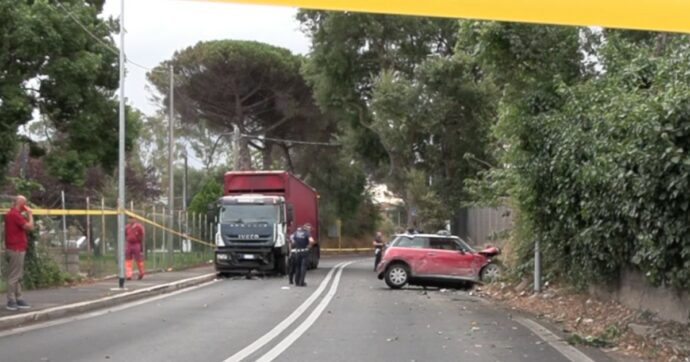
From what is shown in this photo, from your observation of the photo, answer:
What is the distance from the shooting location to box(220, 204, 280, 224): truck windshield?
31.5m

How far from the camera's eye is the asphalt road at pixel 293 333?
11.5 m

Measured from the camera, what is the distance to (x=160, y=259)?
110 feet

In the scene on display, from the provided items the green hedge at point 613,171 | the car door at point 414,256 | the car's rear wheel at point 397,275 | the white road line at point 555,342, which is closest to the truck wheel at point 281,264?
the car's rear wheel at point 397,275

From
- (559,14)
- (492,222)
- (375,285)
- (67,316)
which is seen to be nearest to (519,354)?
(559,14)

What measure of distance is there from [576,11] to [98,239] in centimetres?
2204

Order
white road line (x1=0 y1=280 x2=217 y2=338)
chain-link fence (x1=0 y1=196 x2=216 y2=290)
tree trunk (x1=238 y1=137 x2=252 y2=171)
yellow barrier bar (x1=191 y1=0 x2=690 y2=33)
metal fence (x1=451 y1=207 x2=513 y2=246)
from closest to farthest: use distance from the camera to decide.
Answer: yellow barrier bar (x1=191 y1=0 x2=690 y2=33)
white road line (x1=0 y1=280 x2=217 y2=338)
chain-link fence (x1=0 y1=196 x2=216 y2=290)
metal fence (x1=451 y1=207 x2=513 y2=246)
tree trunk (x1=238 y1=137 x2=252 y2=171)

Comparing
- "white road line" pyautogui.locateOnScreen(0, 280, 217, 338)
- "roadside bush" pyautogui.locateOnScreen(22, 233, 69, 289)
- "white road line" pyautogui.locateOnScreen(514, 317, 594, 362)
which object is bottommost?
"white road line" pyautogui.locateOnScreen(514, 317, 594, 362)

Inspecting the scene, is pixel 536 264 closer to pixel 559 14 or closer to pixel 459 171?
pixel 559 14

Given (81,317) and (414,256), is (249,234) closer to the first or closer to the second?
(414,256)

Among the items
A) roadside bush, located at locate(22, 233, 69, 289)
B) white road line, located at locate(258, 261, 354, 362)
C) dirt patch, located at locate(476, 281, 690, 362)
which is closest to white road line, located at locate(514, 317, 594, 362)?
dirt patch, located at locate(476, 281, 690, 362)

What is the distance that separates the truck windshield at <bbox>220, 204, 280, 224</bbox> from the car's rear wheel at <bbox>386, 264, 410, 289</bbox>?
297 inches

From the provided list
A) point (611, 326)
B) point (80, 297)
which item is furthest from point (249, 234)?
point (611, 326)

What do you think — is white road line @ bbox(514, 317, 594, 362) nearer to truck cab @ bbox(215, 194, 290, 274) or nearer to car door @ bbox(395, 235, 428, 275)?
car door @ bbox(395, 235, 428, 275)

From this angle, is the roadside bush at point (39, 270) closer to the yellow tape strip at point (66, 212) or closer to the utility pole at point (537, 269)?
the yellow tape strip at point (66, 212)
